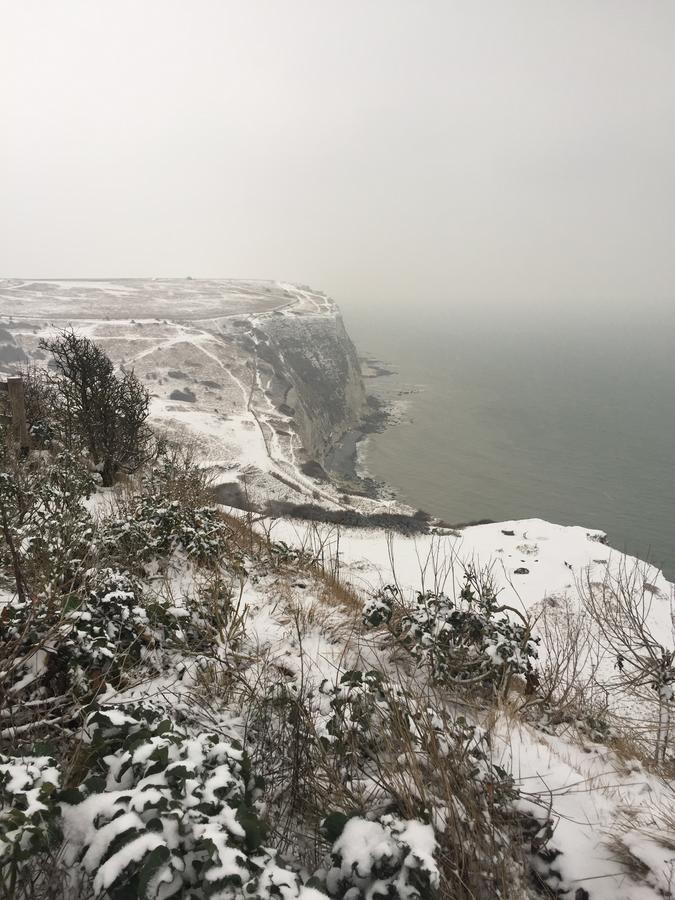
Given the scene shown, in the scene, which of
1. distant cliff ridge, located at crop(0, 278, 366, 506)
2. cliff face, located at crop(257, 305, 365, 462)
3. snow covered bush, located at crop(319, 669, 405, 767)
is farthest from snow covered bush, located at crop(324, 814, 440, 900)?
cliff face, located at crop(257, 305, 365, 462)

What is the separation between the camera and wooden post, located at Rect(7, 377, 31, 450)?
31.1 feet

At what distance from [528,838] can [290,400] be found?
46.4m

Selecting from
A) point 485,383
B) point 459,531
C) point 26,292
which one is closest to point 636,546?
point 459,531

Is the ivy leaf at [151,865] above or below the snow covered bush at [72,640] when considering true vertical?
above

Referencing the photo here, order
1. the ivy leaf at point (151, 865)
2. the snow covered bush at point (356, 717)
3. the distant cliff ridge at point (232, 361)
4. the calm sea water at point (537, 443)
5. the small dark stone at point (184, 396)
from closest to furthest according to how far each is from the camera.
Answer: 1. the ivy leaf at point (151, 865)
2. the snow covered bush at point (356, 717)
3. the distant cliff ridge at point (232, 361)
4. the calm sea water at point (537, 443)
5. the small dark stone at point (184, 396)

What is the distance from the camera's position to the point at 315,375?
5922cm

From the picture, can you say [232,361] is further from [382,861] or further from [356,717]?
[382,861]

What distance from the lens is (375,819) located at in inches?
73.8

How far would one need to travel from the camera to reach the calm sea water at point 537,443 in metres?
36.3

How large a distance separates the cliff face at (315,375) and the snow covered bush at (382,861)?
3994cm

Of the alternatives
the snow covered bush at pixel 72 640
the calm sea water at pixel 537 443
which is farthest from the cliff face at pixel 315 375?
the snow covered bush at pixel 72 640

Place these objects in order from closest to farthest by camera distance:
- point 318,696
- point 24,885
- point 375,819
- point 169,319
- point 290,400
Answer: point 24,885 < point 375,819 < point 318,696 < point 290,400 < point 169,319

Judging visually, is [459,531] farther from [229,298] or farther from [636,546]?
[229,298]

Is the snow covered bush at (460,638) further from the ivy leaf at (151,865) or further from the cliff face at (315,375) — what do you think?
the cliff face at (315,375)
